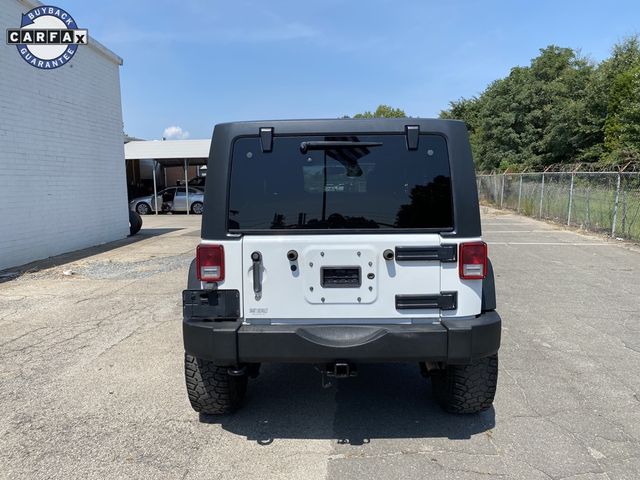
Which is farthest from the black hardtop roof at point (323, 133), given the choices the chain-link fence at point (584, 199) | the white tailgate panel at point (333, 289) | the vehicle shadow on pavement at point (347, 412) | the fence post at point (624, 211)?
the fence post at point (624, 211)

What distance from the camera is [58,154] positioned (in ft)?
37.5

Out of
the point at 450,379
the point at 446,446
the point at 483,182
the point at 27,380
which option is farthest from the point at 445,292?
the point at 483,182

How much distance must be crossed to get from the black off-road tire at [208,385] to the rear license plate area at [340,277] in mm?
955

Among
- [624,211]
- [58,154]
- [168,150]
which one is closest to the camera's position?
[58,154]

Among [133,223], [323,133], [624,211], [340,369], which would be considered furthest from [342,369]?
[133,223]

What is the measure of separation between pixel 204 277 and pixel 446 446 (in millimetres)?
1902

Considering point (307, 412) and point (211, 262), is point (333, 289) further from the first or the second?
point (307, 412)

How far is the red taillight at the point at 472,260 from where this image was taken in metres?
3.05

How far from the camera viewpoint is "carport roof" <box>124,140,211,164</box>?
2531 cm

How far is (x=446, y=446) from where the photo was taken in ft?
10.5

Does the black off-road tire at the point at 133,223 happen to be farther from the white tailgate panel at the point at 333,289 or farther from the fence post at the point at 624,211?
the fence post at the point at 624,211

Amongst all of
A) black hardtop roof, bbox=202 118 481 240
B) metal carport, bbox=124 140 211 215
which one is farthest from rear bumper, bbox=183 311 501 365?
metal carport, bbox=124 140 211 215

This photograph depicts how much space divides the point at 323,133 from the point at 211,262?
1.08 meters

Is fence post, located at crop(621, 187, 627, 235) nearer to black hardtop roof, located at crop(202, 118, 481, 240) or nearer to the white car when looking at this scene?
black hardtop roof, located at crop(202, 118, 481, 240)
